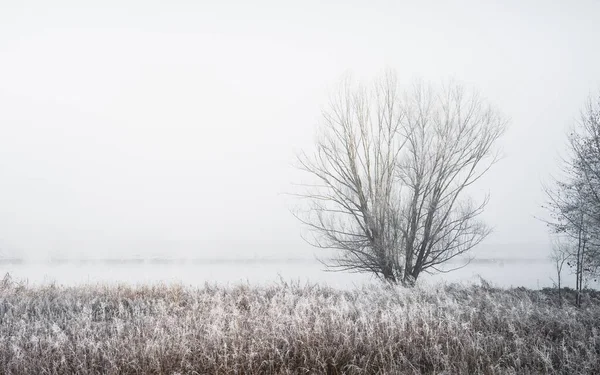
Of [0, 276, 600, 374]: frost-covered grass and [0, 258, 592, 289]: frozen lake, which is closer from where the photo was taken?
[0, 276, 600, 374]: frost-covered grass

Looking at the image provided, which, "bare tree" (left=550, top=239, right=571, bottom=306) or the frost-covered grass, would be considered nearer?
the frost-covered grass

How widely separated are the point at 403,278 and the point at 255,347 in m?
8.05

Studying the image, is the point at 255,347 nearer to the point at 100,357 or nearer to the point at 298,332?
the point at 298,332

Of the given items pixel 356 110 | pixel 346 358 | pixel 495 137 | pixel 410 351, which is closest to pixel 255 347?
pixel 346 358

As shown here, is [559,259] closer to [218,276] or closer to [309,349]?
[309,349]

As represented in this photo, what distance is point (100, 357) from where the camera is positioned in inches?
183

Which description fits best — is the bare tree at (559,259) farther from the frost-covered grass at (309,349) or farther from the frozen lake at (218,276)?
the frost-covered grass at (309,349)

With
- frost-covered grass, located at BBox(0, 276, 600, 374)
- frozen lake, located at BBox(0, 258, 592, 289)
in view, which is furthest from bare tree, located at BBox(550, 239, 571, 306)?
frost-covered grass, located at BBox(0, 276, 600, 374)

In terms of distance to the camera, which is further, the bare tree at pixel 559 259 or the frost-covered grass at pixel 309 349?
the bare tree at pixel 559 259

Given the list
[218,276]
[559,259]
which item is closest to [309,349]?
[559,259]

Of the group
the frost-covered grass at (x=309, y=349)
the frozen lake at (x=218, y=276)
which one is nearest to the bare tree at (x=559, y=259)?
the frozen lake at (x=218, y=276)

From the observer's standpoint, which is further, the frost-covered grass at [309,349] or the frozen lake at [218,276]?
the frozen lake at [218,276]

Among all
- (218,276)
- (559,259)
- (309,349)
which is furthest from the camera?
(218,276)

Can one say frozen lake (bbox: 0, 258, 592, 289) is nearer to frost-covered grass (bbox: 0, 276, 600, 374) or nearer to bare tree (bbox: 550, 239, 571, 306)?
bare tree (bbox: 550, 239, 571, 306)
